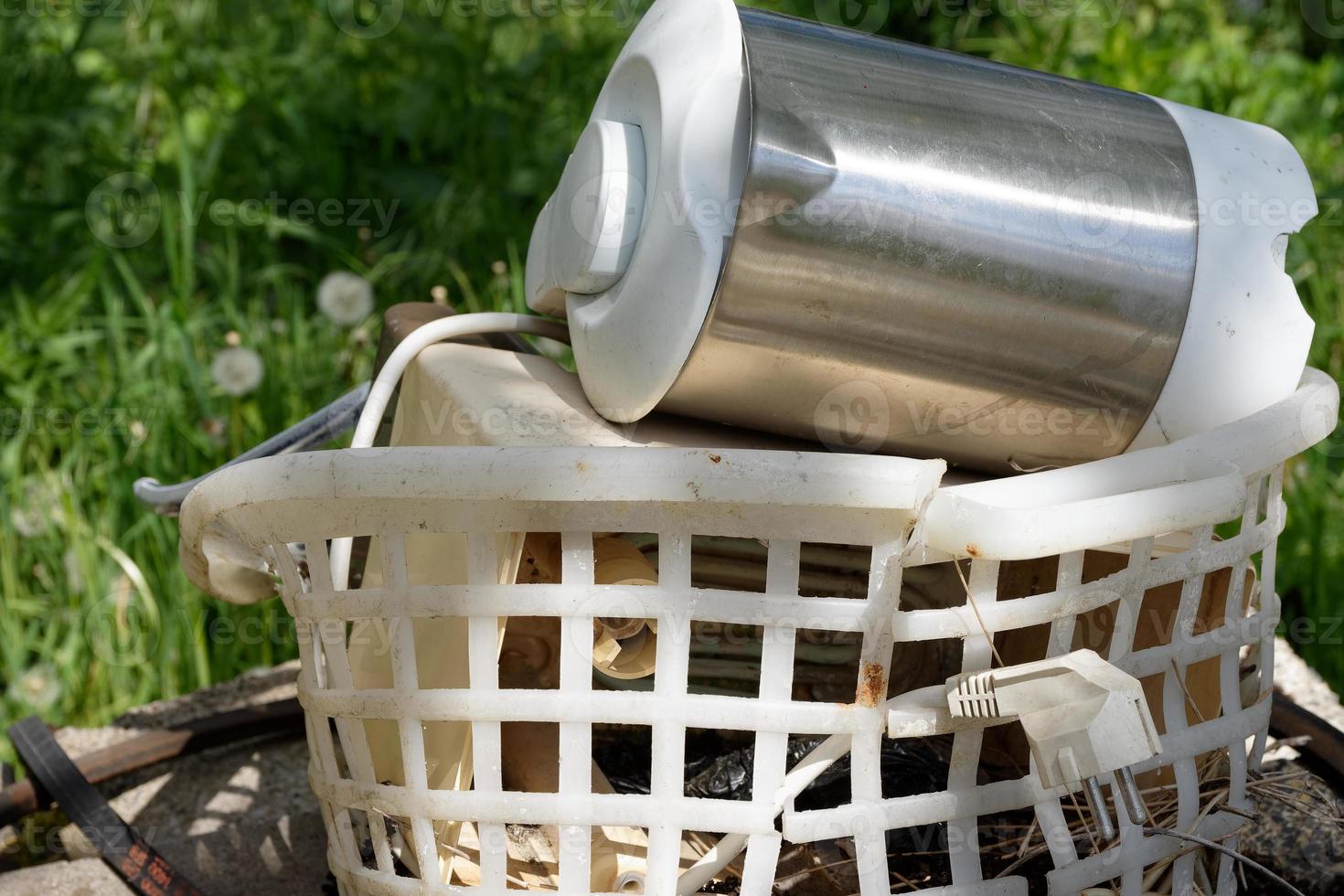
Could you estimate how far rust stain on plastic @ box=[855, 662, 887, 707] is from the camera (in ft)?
2.72

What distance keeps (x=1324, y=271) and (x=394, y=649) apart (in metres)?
2.38

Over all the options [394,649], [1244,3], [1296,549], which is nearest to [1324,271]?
[1296,549]

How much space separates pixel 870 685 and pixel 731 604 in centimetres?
11

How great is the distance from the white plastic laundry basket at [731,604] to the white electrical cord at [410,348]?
15 cm

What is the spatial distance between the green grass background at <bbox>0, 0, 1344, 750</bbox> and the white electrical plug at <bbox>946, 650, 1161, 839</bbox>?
1.43 metres

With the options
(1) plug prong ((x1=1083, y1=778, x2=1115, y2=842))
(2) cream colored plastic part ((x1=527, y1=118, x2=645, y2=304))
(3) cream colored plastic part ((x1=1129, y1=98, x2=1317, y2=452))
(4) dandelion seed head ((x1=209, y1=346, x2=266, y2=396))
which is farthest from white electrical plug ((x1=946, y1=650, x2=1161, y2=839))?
(4) dandelion seed head ((x1=209, y1=346, x2=266, y2=396))

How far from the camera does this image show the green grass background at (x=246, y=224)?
6.71 feet

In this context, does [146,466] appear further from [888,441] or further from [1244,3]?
[1244,3]

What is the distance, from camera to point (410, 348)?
1214mm

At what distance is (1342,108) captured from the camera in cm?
313

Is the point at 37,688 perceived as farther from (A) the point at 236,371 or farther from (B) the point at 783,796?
(B) the point at 783,796

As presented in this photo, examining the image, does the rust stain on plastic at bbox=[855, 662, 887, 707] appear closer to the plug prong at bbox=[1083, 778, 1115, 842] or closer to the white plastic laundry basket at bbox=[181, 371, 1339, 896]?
the white plastic laundry basket at bbox=[181, 371, 1339, 896]

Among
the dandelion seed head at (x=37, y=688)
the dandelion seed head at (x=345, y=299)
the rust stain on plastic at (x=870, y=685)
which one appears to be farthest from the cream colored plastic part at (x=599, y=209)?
the dandelion seed head at (x=345, y=299)
